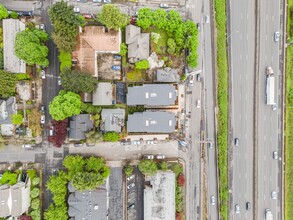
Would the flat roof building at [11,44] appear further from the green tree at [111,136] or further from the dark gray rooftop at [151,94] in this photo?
the dark gray rooftop at [151,94]

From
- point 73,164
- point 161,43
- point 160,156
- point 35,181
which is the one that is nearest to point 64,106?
point 73,164

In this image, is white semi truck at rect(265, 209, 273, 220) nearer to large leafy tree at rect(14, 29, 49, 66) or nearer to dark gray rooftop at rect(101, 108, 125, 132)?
dark gray rooftop at rect(101, 108, 125, 132)

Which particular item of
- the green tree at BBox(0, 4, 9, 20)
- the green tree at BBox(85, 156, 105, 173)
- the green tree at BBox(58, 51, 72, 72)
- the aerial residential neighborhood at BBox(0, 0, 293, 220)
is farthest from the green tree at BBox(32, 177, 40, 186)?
the green tree at BBox(0, 4, 9, 20)

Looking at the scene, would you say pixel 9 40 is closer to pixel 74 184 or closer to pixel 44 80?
pixel 44 80

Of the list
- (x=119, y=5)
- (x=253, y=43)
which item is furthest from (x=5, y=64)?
(x=253, y=43)

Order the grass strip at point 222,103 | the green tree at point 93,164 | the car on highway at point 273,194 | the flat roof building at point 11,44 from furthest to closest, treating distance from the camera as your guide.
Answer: the car on highway at point 273,194 < the grass strip at point 222,103 < the green tree at point 93,164 < the flat roof building at point 11,44

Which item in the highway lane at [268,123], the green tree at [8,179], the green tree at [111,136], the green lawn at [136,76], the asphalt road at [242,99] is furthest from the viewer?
the highway lane at [268,123]

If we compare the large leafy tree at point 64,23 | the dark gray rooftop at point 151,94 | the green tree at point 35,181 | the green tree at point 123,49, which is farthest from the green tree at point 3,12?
the green tree at point 35,181
